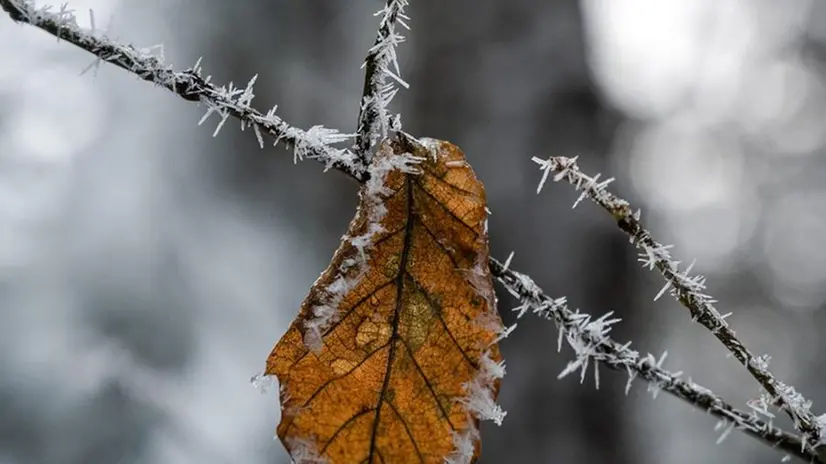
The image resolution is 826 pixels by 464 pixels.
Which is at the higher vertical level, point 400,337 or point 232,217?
point 232,217

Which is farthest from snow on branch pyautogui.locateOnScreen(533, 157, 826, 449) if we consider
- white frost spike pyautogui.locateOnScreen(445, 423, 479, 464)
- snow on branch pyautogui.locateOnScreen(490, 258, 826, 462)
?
white frost spike pyautogui.locateOnScreen(445, 423, 479, 464)

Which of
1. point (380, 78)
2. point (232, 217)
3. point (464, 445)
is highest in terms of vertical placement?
point (232, 217)

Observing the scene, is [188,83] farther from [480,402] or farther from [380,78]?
[480,402]

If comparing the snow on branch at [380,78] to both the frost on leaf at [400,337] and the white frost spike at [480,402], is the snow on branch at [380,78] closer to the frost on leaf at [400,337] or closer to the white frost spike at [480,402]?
the frost on leaf at [400,337]

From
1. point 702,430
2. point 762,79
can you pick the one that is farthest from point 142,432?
point 702,430

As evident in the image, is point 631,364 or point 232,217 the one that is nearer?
point 631,364

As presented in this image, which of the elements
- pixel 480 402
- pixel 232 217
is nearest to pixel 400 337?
pixel 480 402

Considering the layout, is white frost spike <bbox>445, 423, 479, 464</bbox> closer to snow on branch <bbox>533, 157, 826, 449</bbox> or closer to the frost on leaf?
the frost on leaf
